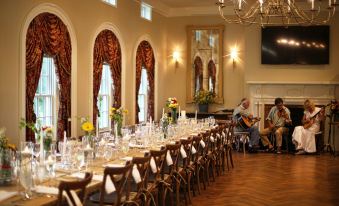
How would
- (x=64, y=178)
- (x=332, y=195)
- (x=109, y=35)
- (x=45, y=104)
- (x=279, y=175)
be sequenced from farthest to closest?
(x=109, y=35)
(x=279, y=175)
(x=45, y=104)
(x=332, y=195)
(x=64, y=178)

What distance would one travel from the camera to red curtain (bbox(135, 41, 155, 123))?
11.8 meters

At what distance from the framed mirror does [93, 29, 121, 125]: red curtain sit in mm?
3535

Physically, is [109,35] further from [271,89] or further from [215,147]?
[271,89]

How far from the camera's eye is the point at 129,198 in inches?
188

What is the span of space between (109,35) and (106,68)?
80 cm

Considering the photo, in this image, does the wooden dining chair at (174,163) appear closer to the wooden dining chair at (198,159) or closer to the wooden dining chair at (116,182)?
the wooden dining chair at (198,159)

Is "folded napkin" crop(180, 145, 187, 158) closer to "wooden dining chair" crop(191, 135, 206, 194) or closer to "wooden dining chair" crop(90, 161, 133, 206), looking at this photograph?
"wooden dining chair" crop(191, 135, 206, 194)

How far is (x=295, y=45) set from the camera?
12.7 m

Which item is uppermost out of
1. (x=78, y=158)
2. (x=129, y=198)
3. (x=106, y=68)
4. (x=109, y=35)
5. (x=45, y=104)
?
(x=109, y=35)

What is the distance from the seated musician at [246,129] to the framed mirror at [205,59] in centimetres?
196

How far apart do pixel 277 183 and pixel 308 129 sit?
369 cm

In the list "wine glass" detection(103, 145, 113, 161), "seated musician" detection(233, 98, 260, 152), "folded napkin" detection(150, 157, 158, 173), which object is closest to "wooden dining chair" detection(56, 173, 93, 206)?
"folded napkin" detection(150, 157, 158, 173)

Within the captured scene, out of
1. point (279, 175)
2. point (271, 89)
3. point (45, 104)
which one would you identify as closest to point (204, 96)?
point (271, 89)

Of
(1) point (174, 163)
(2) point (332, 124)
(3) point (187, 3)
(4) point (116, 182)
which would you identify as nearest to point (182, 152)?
(1) point (174, 163)
